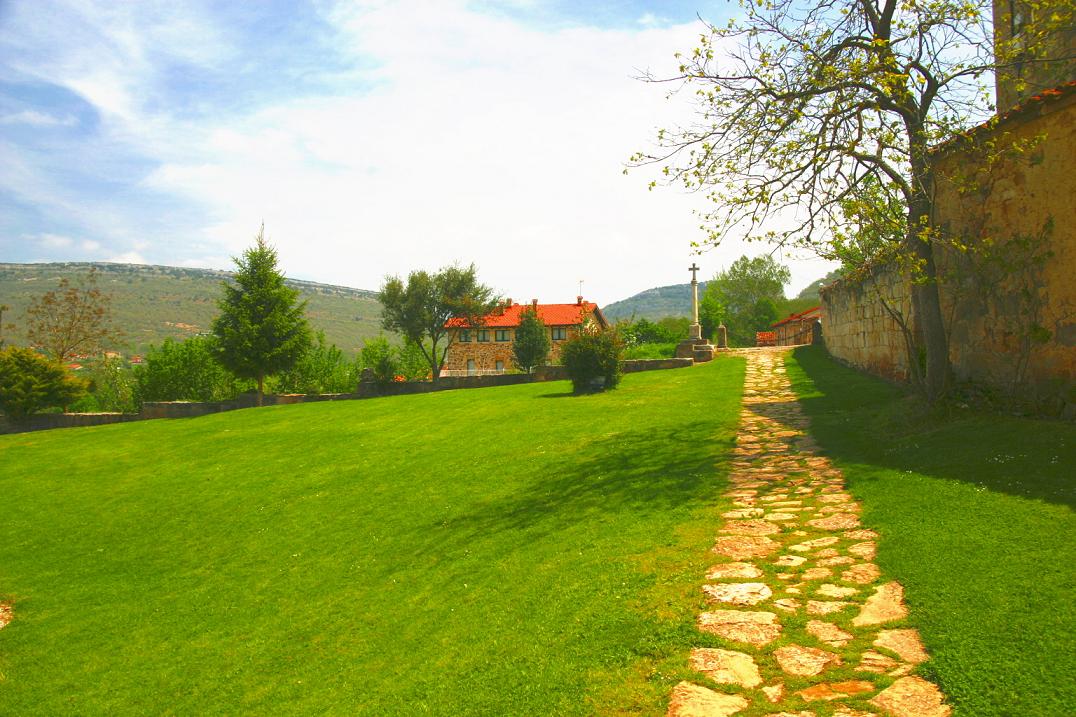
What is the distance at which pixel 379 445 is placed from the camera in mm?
14297

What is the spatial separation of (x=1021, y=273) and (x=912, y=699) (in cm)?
825

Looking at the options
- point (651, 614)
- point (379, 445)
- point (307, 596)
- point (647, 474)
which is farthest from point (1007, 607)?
point (379, 445)

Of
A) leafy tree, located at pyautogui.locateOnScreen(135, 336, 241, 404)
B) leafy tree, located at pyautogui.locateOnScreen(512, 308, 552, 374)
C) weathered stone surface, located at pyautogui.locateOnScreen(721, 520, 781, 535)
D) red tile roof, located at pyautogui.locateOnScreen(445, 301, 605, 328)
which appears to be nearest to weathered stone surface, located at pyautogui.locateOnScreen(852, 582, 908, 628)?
weathered stone surface, located at pyautogui.locateOnScreen(721, 520, 781, 535)

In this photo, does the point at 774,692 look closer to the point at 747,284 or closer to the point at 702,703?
the point at 702,703

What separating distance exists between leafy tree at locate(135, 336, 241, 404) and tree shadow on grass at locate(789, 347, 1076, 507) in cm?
3331

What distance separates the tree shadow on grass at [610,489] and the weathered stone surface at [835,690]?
3.42m

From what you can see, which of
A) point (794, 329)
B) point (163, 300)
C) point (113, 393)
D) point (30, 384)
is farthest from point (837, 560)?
point (163, 300)

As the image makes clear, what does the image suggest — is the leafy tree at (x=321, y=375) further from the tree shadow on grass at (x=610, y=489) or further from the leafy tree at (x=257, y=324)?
the tree shadow on grass at (x=610, y=489)

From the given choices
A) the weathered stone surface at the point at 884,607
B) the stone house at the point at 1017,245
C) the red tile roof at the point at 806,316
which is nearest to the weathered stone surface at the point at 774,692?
the weathered stone surface at the point at 884,607

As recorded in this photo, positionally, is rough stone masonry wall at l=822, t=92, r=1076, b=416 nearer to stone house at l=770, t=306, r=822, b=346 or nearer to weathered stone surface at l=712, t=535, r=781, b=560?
weathered stone surface at l=712, t=535, r=781, b=560

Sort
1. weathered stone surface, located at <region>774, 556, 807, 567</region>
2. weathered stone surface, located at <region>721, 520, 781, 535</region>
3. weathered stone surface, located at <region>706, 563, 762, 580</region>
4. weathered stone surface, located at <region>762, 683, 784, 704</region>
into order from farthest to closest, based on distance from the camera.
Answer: weathered stone surface, located at <region>721, 520, 781, 535</region>, weathered stone surface, located at <region>774, 556, 807, 567</region>, weathered stone surface, located at <region>706, 563, 762, 580</region>, weathered stone surface, located at <region>762, 683, 784, 704</region>

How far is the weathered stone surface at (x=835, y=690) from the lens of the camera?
137 inches

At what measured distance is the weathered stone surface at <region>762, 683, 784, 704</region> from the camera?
3523 millimetres

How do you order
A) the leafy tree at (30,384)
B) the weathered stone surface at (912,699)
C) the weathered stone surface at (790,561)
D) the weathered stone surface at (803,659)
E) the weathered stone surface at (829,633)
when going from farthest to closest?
the leafy tree at (30,384)
the weathered stone surface at (790,561)
the weathered stone surface at (829,633)
the weathered stone surface at (803,659)
the weathered stone surface at (912,699)
